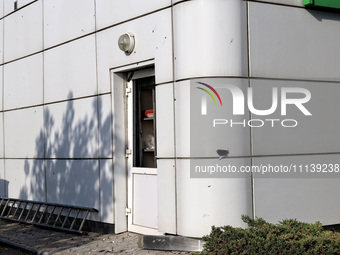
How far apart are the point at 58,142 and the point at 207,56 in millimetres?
4413

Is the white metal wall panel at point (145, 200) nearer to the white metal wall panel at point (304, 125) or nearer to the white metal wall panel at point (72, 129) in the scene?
the white metal wall panel at point (72, 129)

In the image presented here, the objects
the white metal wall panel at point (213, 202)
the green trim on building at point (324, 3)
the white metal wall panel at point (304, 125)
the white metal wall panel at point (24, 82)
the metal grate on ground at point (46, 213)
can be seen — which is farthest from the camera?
the white metal wall panel at point (24, 82)

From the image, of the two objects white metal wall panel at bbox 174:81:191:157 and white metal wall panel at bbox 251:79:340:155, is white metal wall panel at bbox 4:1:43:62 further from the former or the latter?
white metal wall panel at bbox 251:79:340:155

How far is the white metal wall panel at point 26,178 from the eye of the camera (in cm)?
1209

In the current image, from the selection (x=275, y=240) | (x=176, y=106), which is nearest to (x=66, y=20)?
(x=176, y=106)

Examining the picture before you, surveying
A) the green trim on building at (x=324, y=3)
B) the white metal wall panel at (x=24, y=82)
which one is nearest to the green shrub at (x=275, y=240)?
the green trim on building at (x=324, y=3)

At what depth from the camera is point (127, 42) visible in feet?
31.0

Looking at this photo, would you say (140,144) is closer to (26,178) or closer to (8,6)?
(26,178)

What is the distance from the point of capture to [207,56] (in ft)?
27.0

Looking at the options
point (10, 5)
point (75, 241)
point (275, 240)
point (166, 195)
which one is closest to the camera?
point (275, 240)

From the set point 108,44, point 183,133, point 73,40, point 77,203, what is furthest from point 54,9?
point 183,133

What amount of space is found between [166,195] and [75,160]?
9.38 ft

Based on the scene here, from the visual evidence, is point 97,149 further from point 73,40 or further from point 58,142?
point 73,40

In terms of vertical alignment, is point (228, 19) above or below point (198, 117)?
above
